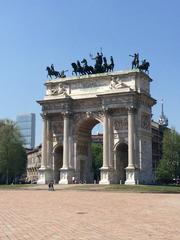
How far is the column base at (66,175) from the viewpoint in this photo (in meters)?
67.7

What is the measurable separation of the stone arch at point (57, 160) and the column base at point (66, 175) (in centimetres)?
439

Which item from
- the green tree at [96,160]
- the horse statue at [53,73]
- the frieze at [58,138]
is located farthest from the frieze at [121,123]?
the green tree at [96,160]

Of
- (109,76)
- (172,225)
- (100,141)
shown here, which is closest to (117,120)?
(109,76)

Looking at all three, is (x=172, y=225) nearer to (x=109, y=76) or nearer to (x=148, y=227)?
(x=148, y=227)

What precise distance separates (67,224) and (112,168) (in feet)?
166

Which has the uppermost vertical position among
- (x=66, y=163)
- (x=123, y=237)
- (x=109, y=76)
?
(x=109, y=76)

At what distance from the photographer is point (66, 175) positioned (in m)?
68.1

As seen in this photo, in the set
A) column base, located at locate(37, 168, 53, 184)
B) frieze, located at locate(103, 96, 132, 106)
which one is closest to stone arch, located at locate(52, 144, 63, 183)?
column base, located at locate(37, 168, 53, 184)

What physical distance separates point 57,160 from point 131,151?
1615 centimetres

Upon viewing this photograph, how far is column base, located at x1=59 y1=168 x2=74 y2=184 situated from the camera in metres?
67.7

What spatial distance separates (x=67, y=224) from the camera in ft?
51.3

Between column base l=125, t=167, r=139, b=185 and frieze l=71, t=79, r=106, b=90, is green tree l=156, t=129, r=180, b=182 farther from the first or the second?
frieze l=71, t=79, r=106, b=90

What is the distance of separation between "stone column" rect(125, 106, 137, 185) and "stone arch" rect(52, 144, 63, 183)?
14367 mm

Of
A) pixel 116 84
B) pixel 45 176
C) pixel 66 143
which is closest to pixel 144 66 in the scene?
pixel 116 84
